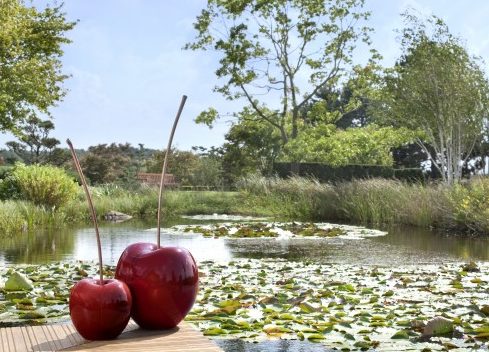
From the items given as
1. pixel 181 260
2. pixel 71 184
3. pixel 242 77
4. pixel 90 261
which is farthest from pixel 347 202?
pixel 181 260

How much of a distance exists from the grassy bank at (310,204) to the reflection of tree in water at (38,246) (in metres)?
1.04

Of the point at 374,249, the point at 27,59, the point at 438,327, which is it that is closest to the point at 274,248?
the point at 374,249

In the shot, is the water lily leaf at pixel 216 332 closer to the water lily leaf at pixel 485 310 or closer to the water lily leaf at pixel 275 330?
the water lily leaf at pixel 275 330

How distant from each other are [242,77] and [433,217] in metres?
17.9

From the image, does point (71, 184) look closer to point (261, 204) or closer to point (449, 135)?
point (261, 204)

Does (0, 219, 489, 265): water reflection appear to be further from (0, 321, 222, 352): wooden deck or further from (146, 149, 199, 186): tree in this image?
(146, 149, 199, 186): tree

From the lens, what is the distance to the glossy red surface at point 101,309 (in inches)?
123

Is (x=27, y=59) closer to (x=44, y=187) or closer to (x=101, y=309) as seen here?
(x=44, y=187)

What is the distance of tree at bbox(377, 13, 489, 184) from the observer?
28.2 metres

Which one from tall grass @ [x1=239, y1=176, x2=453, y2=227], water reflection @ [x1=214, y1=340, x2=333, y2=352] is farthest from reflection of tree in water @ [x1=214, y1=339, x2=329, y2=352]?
tall grass @ [x1=239, y1=176, x2=453, y2=227]

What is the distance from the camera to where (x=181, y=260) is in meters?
3.31

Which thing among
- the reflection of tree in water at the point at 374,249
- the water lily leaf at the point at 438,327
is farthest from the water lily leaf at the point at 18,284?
the reflection of tree in water at the point at 374,249

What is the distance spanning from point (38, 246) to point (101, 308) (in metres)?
10.4

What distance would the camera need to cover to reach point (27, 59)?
26.2 metres
